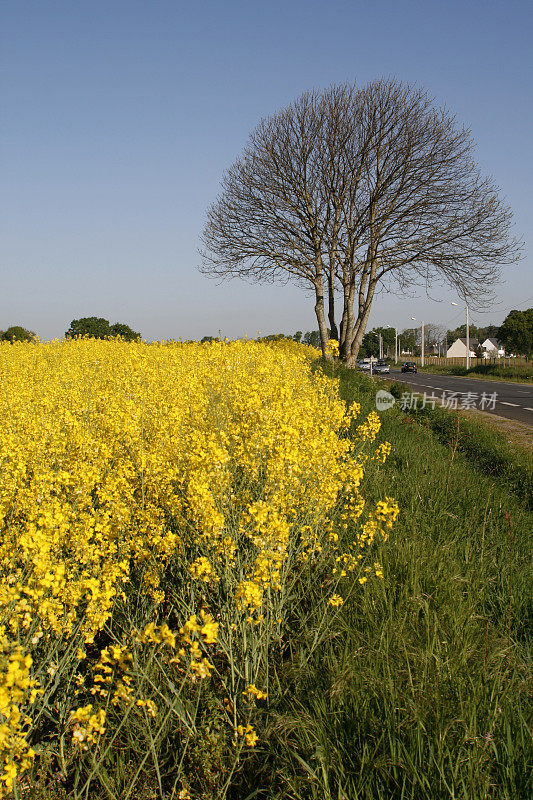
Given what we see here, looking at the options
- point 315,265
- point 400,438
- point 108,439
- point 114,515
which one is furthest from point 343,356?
point 114,515

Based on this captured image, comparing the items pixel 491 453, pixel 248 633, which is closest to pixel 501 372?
pixel 491 453

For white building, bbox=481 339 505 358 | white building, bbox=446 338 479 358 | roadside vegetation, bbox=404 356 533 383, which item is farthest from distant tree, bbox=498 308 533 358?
white building, bbox=446 338 479 358

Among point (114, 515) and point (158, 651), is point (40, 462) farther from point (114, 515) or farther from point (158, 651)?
point (158, 651)

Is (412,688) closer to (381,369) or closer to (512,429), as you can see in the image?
(512,429)

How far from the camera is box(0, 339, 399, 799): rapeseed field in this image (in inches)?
81.5

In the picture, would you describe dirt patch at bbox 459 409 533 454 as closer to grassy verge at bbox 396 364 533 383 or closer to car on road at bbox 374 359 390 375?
grassy verge at bbox 396 364 533 383

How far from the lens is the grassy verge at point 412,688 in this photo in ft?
6.24

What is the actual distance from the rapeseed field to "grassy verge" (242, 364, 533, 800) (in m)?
0.14

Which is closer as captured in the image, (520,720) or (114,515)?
→ (520,720)

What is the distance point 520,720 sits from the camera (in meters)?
2.05

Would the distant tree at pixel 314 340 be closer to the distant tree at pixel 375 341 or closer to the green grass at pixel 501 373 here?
the green grass at pixel 501 373

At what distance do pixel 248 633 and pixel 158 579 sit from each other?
0.55 metres

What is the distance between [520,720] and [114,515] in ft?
7.18

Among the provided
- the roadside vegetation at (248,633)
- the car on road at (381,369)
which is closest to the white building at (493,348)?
the car on road at (381,369)
